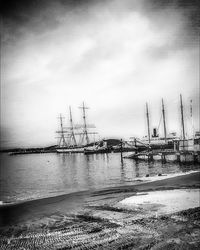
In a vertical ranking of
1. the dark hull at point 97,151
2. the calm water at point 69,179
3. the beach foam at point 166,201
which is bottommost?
the dark hull at point 97,151

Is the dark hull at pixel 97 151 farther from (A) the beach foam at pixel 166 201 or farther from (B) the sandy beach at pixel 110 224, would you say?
(B) the sandy beach at pixel 110 224

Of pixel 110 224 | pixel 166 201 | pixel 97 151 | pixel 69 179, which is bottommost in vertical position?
pixel 97 151

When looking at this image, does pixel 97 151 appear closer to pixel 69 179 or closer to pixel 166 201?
pixel 69 179

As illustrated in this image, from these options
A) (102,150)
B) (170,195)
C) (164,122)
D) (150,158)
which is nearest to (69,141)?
(102,150)

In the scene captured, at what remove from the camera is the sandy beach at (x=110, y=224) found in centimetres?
660

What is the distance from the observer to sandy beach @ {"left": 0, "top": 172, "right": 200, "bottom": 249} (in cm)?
660

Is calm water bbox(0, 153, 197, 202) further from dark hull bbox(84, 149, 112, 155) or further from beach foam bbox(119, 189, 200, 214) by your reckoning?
dark hull bbox(84, 149, 112, 155)

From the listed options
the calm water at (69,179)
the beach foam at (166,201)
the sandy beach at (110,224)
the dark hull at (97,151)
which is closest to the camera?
the sandy beach at (110,224)

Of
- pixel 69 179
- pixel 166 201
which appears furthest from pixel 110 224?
pixel 69 179

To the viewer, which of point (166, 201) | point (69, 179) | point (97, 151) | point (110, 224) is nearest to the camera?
point (110, 224)

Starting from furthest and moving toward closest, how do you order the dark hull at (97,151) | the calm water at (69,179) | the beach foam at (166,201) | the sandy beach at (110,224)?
the dark hull at (97,151) < the calm water at (69,179) < the beach foam at (166,201) < the sandy beach at (110,224)

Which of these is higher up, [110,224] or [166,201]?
[110,224]

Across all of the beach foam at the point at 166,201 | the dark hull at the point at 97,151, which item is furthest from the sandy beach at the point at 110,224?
the dark hull at the point at 97,151

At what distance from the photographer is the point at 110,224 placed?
8.20 m
